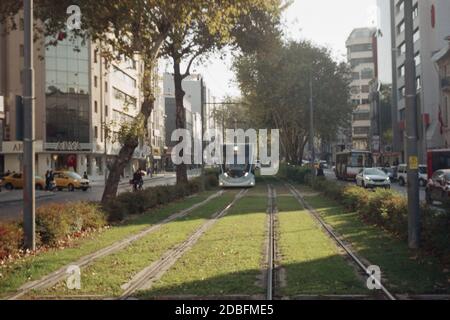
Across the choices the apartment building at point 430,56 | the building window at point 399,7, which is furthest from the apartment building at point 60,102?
the building window at point 399,7

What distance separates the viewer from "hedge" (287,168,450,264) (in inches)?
412

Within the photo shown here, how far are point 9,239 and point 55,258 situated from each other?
98 centimetres

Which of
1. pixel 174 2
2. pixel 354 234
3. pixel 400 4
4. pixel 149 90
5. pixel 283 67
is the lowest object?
pixel 354 234

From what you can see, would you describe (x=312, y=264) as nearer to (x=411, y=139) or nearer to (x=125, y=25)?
(x=411, y=139)

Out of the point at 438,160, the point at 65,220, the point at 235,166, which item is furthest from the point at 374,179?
the point at 65,220

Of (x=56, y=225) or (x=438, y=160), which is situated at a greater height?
(x=438, y=160)

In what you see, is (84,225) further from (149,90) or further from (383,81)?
(383,81)

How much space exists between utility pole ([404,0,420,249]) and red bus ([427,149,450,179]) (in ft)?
76.5

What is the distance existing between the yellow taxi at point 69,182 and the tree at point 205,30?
1298 cm

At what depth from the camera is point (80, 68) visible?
60.8 m

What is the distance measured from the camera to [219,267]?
9.90m

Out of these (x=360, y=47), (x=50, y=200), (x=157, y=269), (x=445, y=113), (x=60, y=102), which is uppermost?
(x=360, y=47)

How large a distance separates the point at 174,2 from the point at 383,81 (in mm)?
74131
